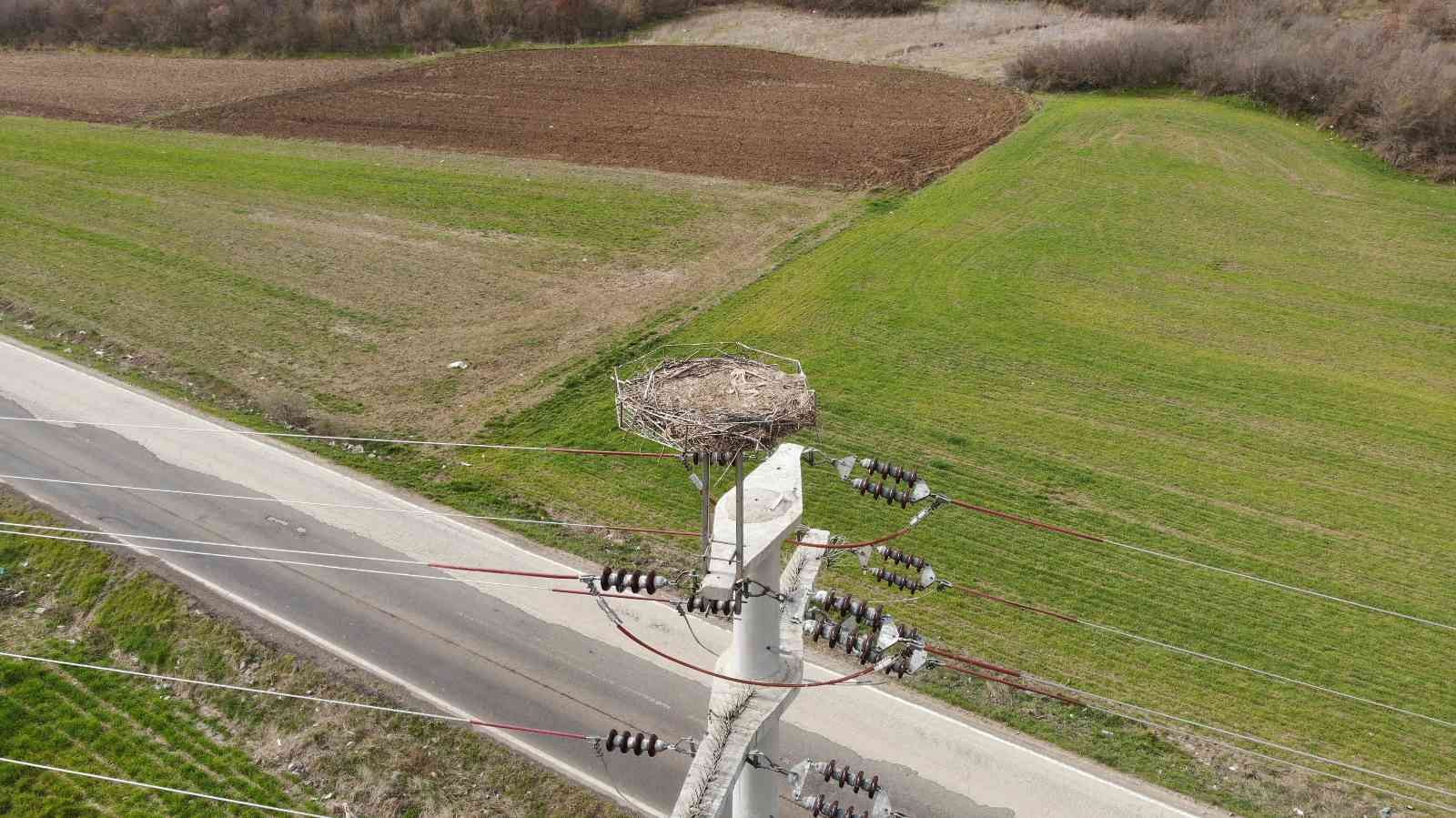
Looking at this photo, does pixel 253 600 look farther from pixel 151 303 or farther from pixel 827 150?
pixel 827 150

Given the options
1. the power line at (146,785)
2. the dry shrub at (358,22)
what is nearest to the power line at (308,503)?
the power line at (146,785)

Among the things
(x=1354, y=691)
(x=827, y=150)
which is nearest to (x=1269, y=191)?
(x=827, y=150)

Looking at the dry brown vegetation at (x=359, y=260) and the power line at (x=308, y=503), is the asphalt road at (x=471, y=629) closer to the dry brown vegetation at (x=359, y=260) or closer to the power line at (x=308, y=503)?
the power line at (x=308, y=503)

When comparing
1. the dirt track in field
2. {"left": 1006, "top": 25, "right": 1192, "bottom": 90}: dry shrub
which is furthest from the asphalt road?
{"left": 1006, "top": 25, "right": 1192, "bottom": 90}: dry shrub

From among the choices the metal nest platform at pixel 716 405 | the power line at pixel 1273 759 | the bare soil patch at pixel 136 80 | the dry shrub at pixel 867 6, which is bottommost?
the power line at pixel 1273 759

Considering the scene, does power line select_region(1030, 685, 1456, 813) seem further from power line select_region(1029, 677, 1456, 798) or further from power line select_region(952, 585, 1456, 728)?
power line select_region(952, 585, 1456, 728)

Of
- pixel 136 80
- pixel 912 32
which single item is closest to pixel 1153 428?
pixel 912 32
